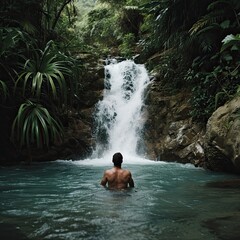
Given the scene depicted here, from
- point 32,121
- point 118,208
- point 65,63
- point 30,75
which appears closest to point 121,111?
point 65,63

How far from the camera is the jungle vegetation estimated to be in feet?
27.8

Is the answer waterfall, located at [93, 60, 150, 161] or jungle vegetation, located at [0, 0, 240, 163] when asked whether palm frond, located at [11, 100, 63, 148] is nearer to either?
jungle vegetation, located at [0, 0, 240, 163]

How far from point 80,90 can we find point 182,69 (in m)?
3.43

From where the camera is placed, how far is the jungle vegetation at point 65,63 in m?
8.47

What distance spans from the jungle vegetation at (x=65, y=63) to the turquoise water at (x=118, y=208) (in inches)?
72.3

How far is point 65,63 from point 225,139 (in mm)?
4407

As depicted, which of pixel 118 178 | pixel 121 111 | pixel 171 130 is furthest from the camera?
pixel 121 111

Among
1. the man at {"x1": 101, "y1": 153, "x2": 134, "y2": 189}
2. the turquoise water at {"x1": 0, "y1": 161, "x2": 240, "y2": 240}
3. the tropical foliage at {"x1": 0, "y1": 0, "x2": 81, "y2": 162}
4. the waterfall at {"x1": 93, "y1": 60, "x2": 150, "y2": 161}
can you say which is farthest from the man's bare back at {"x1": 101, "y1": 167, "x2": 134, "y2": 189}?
the waterfall at {"x1": 93, "y1": 60, "x2": 150, "y2": 161}

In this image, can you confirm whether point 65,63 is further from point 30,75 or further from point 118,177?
point 118,177

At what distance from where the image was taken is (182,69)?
11500 mm

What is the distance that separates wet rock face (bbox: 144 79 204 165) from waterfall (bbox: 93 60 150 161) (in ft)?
1.36

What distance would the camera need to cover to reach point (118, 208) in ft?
14.9

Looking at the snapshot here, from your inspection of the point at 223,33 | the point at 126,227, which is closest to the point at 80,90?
the point at 223,33

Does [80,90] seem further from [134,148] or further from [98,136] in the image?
[134,148]
